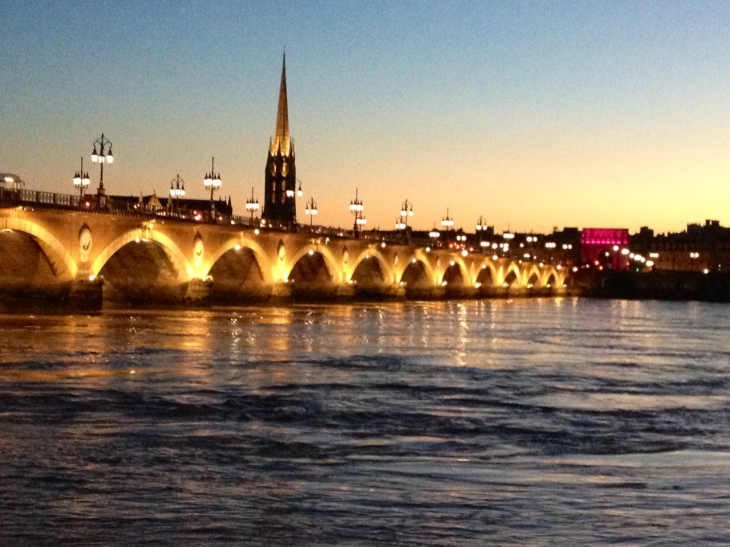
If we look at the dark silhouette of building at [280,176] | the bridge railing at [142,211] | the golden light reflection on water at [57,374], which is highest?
the dark silhouette of building at [280,176]

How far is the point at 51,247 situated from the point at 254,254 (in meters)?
25.4

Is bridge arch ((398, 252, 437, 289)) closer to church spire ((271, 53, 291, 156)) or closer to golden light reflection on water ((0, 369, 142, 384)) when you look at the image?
church spire ((271, 53, 291, 156))

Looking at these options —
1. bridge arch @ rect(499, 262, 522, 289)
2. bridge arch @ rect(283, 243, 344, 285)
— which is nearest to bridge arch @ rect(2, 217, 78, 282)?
bridge arch @ rect(283, 243, 344, 285)

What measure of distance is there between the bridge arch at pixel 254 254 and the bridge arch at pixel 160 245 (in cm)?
199

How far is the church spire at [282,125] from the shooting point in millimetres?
154375

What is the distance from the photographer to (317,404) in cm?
1878

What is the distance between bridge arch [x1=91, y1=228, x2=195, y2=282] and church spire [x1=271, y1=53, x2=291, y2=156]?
3521 inches

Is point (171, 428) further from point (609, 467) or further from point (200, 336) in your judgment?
point (200, 336)

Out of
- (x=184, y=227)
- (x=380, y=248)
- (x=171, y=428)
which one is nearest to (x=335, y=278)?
(x=380, y=248)

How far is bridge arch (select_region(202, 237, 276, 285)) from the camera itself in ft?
225

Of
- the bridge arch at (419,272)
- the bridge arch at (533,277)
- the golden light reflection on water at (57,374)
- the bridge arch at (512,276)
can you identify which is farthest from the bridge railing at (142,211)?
the bridge arch at (533,277)

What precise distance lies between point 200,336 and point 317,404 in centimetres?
1931

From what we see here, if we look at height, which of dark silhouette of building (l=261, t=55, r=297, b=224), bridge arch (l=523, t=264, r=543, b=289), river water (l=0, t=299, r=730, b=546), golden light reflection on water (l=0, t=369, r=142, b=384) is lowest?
river water (l=0, t=299, r=730, b=546)

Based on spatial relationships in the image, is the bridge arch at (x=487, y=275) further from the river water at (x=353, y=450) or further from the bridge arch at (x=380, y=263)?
the river water at (x=353, y=450)
